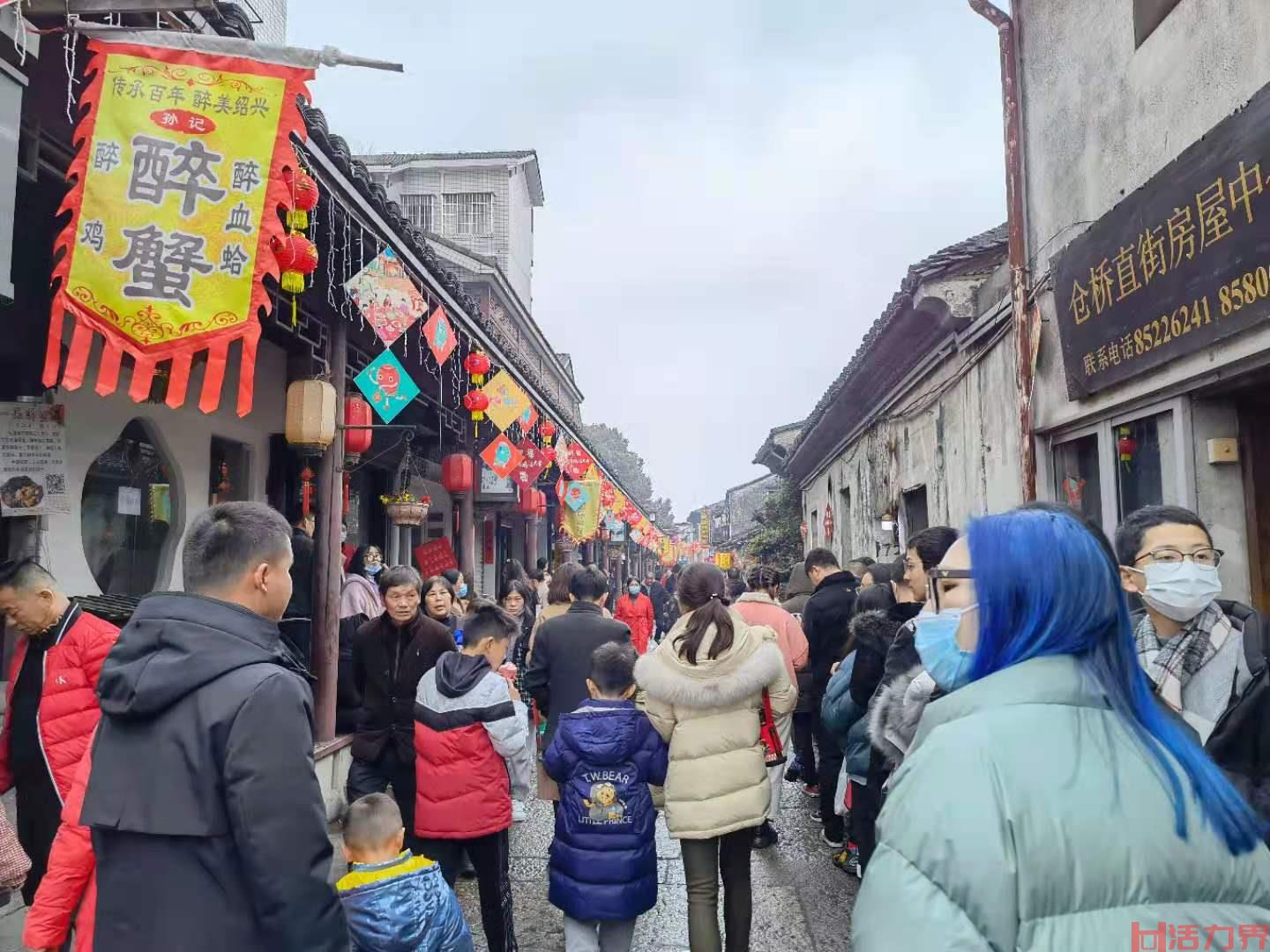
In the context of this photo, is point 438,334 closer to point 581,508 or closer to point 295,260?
point 295,260

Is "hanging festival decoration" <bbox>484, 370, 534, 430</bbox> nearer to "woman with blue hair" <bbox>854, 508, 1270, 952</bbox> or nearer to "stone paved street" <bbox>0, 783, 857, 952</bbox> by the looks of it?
"stone paved street" <bbox>0, 783, 857, 952</bbox>

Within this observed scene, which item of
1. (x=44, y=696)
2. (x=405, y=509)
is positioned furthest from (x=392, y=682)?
(x=405, y=509)

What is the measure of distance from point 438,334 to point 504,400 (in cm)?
222

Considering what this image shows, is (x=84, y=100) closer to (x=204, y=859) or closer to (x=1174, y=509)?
(x=204, y=859)

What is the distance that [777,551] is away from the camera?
78.5 feet

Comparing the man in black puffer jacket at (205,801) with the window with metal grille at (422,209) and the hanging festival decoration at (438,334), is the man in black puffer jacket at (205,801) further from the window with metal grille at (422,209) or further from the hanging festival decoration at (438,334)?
the window with metal grille at (422,209)

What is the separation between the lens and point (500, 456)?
10.4 meters

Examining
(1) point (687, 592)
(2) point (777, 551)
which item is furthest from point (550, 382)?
(1) point (687, 592)

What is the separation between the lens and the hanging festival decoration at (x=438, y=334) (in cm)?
672

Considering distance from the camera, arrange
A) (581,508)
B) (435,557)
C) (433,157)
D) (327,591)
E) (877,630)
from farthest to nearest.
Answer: (433,157), (581,508), (435,557), (327,591), (877,630)

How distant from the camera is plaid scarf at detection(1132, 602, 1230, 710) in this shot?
9.61 feet

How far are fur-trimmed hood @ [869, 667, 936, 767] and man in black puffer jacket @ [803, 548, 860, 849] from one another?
283cm

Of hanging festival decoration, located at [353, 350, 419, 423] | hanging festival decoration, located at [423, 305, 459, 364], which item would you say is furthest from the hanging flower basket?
hanging festival decoration, located at [423, 305, 459, 364]

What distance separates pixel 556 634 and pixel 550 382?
1142 inches
